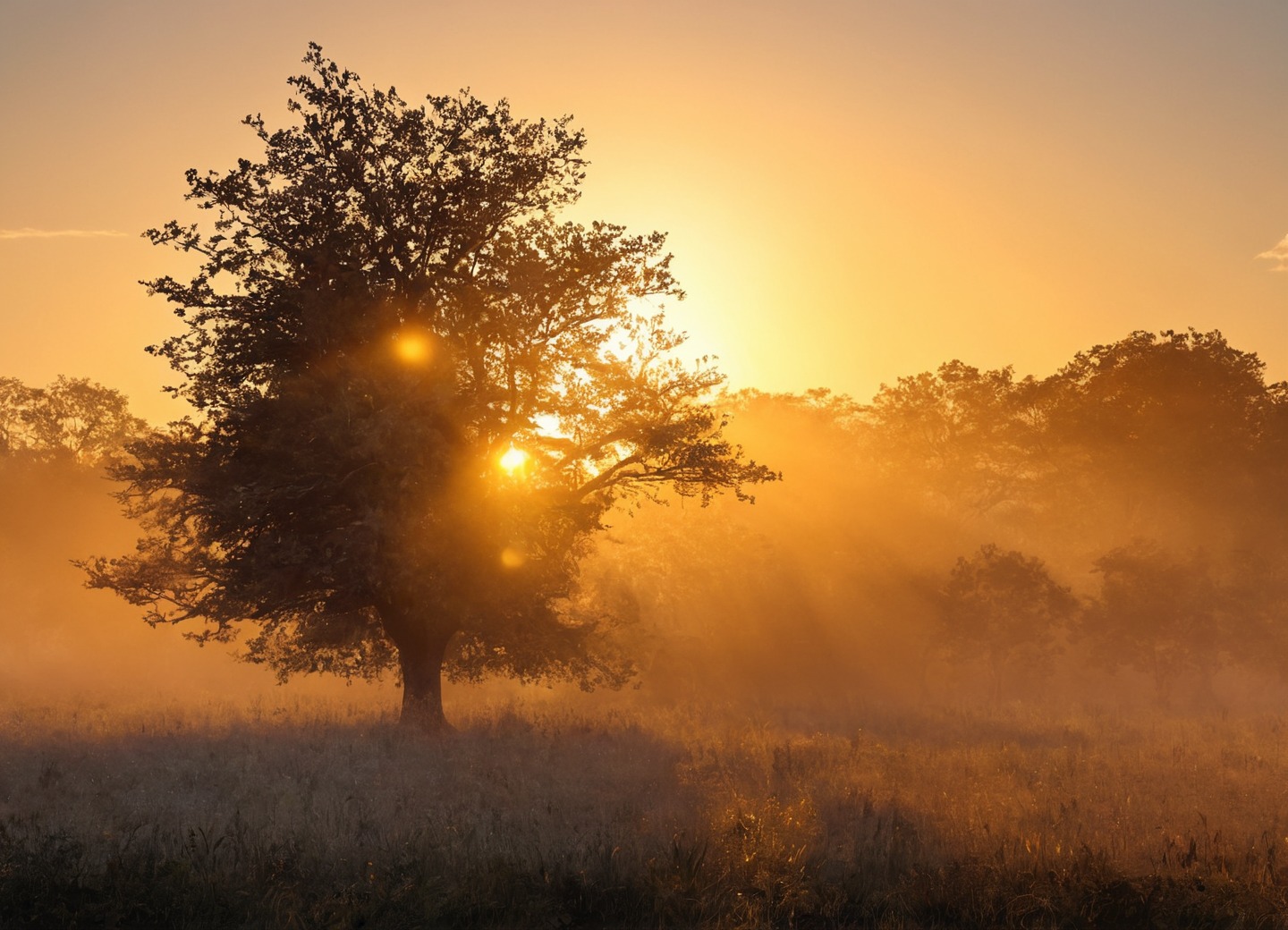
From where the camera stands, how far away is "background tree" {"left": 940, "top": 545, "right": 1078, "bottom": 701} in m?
40.6

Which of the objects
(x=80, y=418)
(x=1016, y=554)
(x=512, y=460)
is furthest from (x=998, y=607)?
(x=80, y=418)

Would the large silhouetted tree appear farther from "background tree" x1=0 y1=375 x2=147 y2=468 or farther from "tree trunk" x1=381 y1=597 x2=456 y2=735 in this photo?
"background tree" x1=0 y1=375 x2=147 y2=468

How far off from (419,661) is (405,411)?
7661mm

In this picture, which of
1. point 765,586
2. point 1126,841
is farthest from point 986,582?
point 1126,841

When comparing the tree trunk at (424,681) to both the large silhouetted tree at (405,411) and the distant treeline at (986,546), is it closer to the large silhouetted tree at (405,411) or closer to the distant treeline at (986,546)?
the large silhouetted tree at (405,411)

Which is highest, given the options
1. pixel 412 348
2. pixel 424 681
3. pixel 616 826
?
pixel 412 348

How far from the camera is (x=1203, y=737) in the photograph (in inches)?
1093

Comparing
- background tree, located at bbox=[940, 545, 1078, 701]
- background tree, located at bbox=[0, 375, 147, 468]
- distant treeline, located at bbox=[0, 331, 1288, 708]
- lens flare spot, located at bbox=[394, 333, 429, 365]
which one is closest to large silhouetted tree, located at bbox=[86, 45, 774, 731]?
lens flare spot, located at bbox=[394, 333, 429, 365]

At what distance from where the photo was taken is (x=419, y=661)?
25.3 meters

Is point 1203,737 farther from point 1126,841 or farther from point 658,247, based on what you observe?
point 658,247

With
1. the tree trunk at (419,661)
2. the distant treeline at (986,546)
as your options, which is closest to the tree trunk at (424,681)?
the tree trunk at (419,661)

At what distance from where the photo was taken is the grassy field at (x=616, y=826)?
9.98 meters

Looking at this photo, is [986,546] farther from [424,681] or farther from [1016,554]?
[424,681]

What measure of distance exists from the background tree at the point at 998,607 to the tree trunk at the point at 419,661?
2262 centimetres
